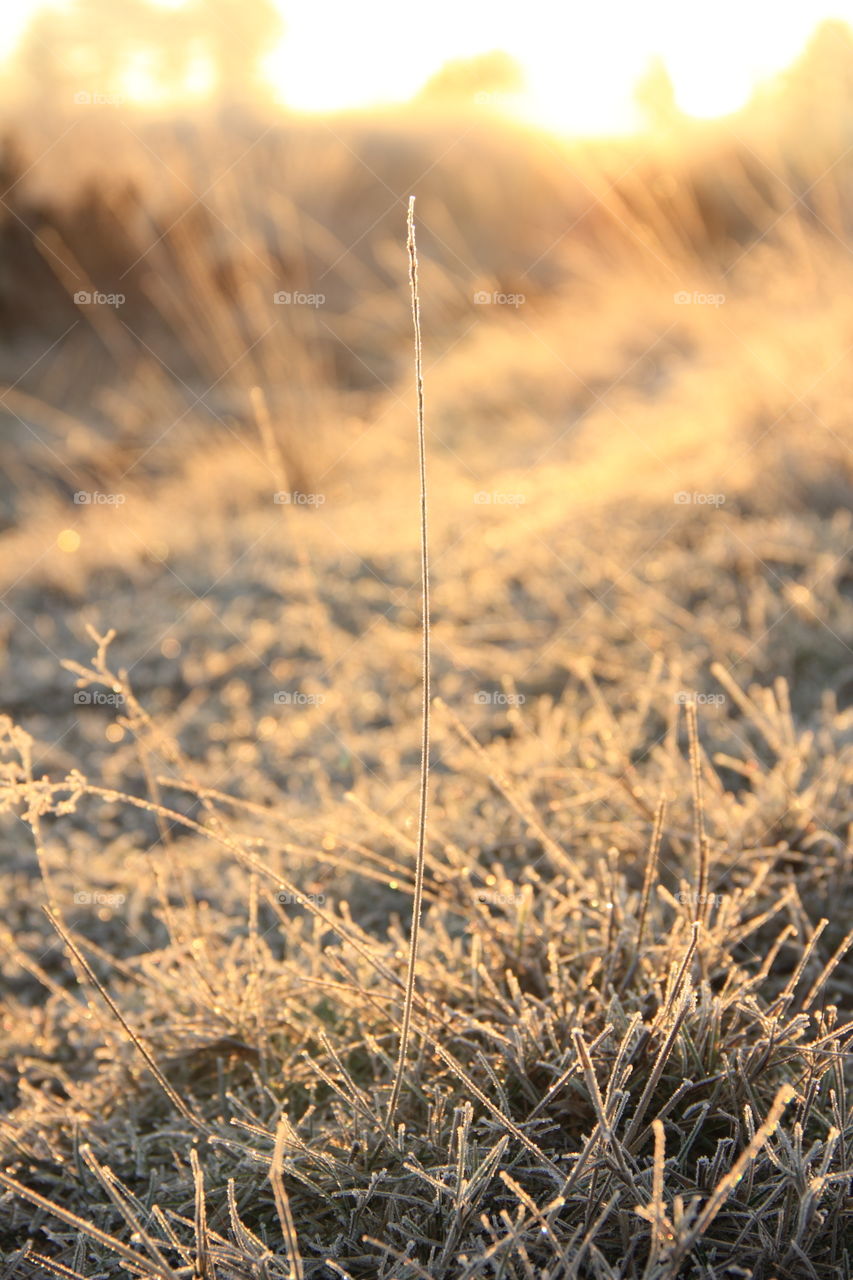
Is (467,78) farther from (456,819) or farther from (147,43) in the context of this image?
(456,819)

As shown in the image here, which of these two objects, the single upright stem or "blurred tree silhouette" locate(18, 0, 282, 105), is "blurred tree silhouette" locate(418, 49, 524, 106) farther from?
the single upright stem

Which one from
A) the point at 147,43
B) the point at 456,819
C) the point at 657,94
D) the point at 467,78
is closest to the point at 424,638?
the point at 456,819

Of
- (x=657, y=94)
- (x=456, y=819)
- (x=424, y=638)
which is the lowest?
(x=456, y=819)

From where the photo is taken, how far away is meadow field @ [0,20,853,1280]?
1.10m

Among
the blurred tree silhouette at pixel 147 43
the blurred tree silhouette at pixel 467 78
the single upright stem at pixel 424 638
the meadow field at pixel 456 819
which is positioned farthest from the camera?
the blurred tree silhouette at pixel 467 78

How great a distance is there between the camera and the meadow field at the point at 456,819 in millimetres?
1102

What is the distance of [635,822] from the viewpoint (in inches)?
70.2

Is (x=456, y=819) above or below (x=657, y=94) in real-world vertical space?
below

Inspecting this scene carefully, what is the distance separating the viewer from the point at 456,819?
2.05 m

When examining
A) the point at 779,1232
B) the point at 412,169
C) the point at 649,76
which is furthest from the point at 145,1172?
the point at 412,169

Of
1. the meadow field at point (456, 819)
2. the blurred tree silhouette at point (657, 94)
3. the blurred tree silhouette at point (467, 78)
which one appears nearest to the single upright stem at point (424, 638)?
the meadow field at point (456, 819)

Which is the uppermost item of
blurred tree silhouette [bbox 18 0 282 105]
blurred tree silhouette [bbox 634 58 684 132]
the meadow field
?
blurred tree silhouette [bbox 18 0 282 105]

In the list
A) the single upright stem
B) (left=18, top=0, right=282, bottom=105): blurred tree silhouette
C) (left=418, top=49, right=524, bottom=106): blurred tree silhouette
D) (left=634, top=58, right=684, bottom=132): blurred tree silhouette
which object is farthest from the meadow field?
(left=418, top=49, right=524, bottom=106): blurred tree silhouette

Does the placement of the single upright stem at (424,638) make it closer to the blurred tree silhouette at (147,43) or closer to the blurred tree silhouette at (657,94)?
the blurred tree silhouette at (657,94)
